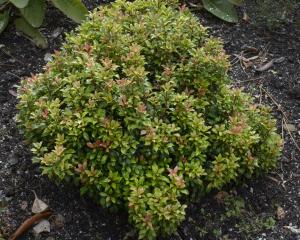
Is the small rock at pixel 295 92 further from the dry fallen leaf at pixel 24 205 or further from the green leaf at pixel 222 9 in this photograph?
the dry fallen leaf at pixel 24 205

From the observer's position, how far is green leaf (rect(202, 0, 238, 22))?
12.2 feet

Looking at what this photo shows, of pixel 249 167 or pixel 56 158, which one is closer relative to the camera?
pixel 56 158

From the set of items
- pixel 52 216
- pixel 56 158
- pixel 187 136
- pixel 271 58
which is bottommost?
pixel 271 58

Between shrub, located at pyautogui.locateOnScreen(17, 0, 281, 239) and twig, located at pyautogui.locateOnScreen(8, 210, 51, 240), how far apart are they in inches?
7.1

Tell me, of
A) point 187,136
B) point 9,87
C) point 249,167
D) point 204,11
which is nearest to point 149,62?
point 187,136

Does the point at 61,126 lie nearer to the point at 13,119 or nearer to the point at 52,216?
the point at 52,216

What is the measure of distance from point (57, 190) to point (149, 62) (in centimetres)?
72

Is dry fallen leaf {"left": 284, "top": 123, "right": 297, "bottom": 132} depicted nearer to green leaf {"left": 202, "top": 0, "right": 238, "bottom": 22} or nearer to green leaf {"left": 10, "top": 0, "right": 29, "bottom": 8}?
green leaf {"left": 202, "top": 0, "right": 238, "bottom": 22}

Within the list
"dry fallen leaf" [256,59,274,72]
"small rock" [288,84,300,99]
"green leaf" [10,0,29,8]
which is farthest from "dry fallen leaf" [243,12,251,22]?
"green leaf" [10,0,29,8]

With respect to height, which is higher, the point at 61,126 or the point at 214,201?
the point at 61,126

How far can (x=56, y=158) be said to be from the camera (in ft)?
7.50

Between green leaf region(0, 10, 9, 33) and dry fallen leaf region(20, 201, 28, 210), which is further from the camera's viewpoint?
green leaf region(0, 10, 9, 33)

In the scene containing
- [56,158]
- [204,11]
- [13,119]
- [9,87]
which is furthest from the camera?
[204,11]

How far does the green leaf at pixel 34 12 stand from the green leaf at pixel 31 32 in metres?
0.08
